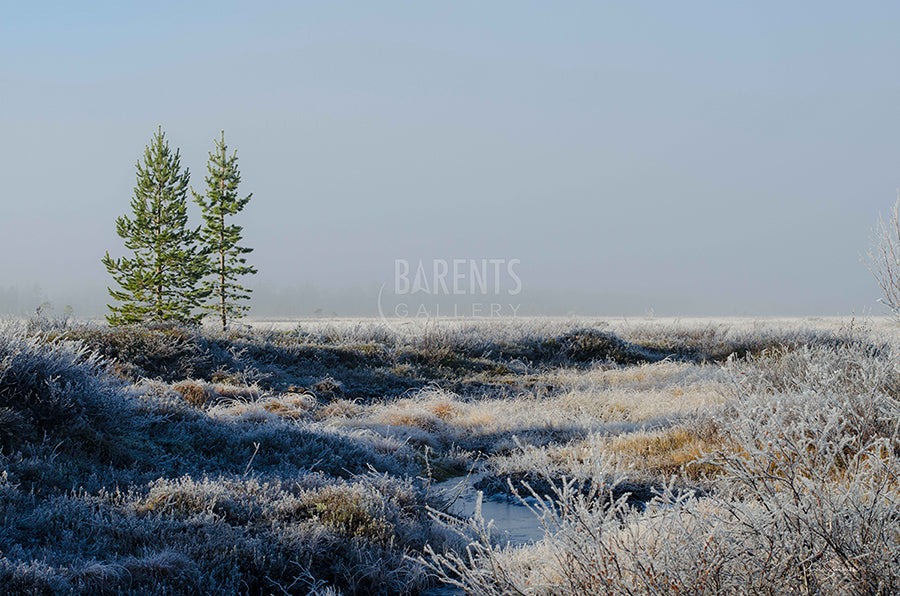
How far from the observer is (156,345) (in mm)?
13383


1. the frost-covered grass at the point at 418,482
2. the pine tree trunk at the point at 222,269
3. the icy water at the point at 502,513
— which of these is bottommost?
the icy water at the point at 502,513

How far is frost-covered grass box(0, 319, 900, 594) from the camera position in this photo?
2660mm

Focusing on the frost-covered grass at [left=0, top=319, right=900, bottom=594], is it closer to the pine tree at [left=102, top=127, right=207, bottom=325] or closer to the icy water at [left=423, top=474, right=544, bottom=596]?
the icy water at [left=423, top=474, right=544, bottom=596]

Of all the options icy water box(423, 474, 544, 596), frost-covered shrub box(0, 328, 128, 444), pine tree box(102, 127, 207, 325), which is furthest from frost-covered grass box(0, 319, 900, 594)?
pine tree box(102, 127, 207, 325)

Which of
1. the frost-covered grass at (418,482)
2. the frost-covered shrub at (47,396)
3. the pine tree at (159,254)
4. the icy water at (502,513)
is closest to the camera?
the frost-covered grass at (418,482)

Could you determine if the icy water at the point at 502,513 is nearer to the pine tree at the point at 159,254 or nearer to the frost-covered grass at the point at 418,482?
the frost-covered grass at the point at 418,482

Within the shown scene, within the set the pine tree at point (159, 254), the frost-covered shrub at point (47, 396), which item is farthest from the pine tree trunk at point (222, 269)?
the frost-covered shrub at point (47, 396)

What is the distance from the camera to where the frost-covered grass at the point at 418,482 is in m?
2.66

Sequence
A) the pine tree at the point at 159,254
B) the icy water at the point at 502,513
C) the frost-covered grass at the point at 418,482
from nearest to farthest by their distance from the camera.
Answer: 1. the frost-covered grass at the point at 418,482
2. the icy water at the point at 502,513
3. the pine tree at the point at 159,254

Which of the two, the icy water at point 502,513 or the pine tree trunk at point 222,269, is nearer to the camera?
the icy water at point 502,513

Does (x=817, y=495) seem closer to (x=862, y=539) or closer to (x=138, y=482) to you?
(x=862, y=539)

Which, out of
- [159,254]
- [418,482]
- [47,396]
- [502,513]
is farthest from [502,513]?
[159,254]

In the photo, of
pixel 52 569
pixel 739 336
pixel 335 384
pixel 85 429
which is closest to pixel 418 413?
pixel 335 384

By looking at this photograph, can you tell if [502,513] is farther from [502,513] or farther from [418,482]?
[418,482]
